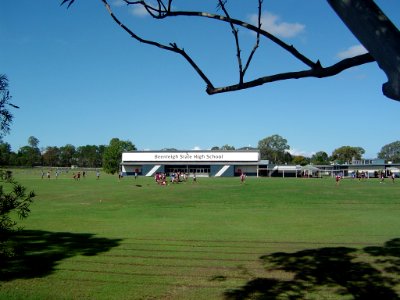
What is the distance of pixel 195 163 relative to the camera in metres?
104

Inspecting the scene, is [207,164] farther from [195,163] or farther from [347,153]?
[347,153]

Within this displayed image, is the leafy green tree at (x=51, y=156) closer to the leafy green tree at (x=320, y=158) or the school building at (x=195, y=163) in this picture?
the school building at (x=195, y=163)

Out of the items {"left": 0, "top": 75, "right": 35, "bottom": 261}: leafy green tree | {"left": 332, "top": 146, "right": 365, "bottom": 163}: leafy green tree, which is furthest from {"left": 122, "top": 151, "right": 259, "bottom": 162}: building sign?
{"left": 0, "top": 75, "right": 35, "bottom": 261}: leafy green tree

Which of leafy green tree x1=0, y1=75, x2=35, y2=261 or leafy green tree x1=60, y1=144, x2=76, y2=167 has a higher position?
leafy green tree x1=60, y1=144, x2=76, y2=167

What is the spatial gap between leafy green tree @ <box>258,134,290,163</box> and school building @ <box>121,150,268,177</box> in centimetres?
7703

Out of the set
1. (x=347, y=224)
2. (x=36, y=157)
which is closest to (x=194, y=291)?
(x=347, y=224)

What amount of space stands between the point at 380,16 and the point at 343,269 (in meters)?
8.16

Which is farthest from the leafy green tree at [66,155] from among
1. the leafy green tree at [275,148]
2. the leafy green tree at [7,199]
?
the leafy green tree at [7,199]

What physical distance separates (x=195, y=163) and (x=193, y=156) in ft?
6.00

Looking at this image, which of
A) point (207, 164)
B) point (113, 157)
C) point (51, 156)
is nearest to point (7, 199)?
point (207, 164)

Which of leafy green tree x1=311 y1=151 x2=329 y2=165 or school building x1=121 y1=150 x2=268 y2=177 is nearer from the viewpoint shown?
school building x1=121 y1=150 x2=268 y2=177

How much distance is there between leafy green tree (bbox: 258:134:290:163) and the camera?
182125mm

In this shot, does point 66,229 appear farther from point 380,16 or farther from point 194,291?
point 380,16

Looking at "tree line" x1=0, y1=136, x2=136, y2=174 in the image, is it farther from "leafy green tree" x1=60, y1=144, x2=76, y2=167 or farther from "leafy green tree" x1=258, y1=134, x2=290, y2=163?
"leafy green tree" x1=258, y1=134, x2=290, y2=163
